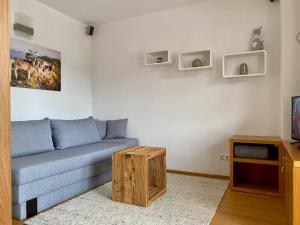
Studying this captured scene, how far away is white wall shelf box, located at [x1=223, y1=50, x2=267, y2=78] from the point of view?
2873mm

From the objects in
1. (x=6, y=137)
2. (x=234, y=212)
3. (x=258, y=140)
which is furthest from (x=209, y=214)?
(x=6, y=137)

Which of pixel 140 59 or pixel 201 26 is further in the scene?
pixel 140 59

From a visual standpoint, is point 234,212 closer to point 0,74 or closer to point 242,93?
point 242,93

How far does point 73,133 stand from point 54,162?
895mm

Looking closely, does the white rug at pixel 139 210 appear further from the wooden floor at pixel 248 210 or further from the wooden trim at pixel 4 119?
the wooden trim at pixel 4 119

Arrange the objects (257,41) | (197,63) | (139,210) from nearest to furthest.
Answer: (139,210), (257,41), (197,63)

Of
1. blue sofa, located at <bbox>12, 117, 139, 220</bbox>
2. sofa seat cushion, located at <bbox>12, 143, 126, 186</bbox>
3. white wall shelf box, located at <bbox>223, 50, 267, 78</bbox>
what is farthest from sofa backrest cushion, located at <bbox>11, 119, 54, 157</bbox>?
white wall shelf box, located at <bbox>223, 50, 267, 78</bbox>

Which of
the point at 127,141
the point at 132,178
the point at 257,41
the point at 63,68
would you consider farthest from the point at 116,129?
the point at 257,41

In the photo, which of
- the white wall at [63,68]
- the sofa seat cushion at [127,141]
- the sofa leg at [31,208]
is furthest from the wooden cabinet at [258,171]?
the white wall at [63,68]

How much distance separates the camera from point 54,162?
2.21m

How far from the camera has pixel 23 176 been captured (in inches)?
75.0

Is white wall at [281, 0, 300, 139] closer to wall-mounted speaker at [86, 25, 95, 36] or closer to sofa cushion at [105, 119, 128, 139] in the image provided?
sofa cushion at [105, 119, 128, 139]

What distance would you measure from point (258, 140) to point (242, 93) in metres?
0.76

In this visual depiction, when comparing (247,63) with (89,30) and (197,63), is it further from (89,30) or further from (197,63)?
(89,30)
